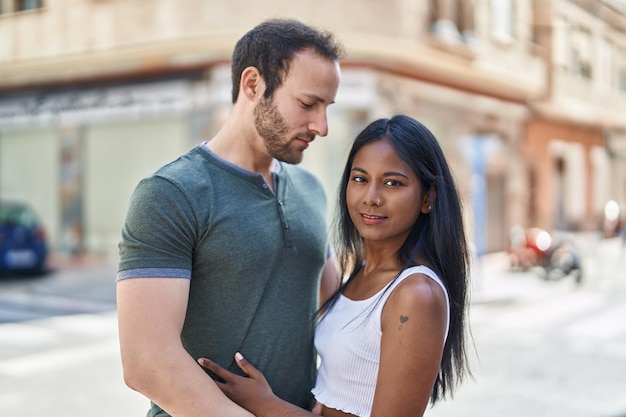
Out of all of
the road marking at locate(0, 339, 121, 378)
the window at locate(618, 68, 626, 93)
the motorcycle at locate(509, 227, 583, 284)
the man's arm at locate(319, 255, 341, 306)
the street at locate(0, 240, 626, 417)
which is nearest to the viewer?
the man's arm at locate(319, 255, 341, 306)

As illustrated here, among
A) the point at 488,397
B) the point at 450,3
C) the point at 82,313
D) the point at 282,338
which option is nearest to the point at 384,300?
the point at 282,338

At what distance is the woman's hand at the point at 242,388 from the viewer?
5.58ft

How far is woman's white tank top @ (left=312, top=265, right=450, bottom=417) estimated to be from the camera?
1.70 m

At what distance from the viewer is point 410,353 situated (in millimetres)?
1574

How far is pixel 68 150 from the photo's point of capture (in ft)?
55.9

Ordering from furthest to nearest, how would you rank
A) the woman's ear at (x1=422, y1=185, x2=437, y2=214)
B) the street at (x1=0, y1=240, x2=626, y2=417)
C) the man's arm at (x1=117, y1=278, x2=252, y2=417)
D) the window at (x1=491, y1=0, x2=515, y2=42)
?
the window at (x1=491, y1=0, x2=515, y2=42) → the street at (x1=0, y1=240, x2=626, y2=417) → the woman's ear at (x1=422, y1=185, x2=437, y2=214) → the man's arm at (x1=117, y1=278, x2=252, y2=417)

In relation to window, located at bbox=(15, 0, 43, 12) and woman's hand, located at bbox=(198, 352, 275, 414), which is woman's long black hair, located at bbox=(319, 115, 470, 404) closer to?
woman's hand, located at bbox=(198, 352, 275, 414)

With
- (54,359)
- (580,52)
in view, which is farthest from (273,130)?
(580,52)

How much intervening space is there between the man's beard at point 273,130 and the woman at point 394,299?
18cm

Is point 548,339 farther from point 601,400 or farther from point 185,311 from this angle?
point 185,311

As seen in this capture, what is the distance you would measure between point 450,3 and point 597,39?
977cm

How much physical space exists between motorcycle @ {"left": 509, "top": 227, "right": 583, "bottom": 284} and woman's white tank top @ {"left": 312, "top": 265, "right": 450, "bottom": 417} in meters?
12.2

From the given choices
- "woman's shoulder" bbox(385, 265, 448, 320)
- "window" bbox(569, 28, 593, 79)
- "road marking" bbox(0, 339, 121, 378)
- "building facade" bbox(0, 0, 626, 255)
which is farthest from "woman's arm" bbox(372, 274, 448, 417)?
"window" bbox(569, 28, 593, 79)

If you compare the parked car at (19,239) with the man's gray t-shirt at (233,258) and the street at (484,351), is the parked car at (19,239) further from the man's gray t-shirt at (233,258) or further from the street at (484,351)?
the man's gray t-shirt at (233,258)
